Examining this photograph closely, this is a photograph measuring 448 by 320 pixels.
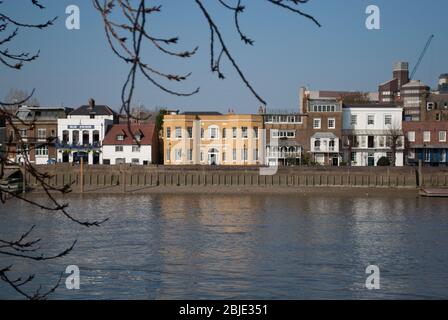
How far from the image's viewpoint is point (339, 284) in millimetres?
19078

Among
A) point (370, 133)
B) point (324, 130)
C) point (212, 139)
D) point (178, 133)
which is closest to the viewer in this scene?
point (212, 139)

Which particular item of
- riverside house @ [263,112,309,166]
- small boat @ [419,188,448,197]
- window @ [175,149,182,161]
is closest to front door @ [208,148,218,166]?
window @ [175,149,182,161]

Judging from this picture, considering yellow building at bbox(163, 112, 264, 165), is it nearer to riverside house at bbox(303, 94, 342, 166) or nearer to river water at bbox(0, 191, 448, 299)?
riverside house at bbox(303, 94, 342, 166)

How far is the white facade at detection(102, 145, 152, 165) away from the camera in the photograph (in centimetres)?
6222

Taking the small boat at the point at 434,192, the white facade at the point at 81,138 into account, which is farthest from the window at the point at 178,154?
the small boat at the point at 434,192

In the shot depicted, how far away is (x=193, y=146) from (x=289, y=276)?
42.8 m

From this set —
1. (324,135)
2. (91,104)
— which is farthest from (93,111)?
(324,135)

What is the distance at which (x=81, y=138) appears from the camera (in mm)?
62875

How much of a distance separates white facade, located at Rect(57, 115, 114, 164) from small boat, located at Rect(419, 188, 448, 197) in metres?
31.1

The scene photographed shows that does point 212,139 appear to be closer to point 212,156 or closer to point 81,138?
point 212,156

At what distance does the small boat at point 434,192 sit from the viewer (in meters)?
53.2

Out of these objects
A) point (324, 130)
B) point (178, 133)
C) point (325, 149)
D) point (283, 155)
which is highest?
point (324, 130)

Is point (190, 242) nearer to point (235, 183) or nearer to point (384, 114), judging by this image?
point (235, 183)
